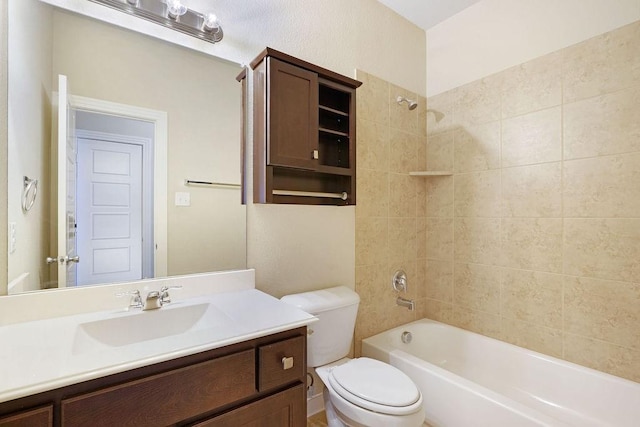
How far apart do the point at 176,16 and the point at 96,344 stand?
1320 mm

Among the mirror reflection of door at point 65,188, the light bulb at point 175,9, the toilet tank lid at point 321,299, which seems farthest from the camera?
the toilet tank lid at point 321,299

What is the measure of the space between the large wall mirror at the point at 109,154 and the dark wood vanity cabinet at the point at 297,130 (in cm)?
21

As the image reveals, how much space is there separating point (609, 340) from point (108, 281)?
2.41m

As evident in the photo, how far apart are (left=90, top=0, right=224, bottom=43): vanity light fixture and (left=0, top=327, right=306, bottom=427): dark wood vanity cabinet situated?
1.34m

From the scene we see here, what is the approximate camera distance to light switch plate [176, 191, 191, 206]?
1.37 m

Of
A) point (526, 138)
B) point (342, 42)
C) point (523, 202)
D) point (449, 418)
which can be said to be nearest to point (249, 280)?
point (449, 418)

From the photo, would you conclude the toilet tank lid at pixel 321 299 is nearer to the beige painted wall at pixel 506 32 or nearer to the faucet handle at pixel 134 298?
the faucet handle at pixel 134 298

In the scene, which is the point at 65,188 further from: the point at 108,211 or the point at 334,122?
the point at 334,122

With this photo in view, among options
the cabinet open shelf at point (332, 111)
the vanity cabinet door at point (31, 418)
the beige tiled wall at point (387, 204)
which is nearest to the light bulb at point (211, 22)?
the cabinet open shelf at point (332, 111)

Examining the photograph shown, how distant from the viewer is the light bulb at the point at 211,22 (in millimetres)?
1338

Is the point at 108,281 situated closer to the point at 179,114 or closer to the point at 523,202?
the point at 179,114

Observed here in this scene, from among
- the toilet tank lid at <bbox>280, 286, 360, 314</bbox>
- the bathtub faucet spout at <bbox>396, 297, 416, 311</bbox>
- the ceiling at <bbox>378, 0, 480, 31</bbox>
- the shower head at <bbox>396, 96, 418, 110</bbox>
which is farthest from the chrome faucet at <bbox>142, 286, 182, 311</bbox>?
the ceiling at <bbox>378, 0, 480, 31</bbox>

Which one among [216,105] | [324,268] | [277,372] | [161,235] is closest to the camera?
[277,372]

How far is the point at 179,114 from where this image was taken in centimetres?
138
